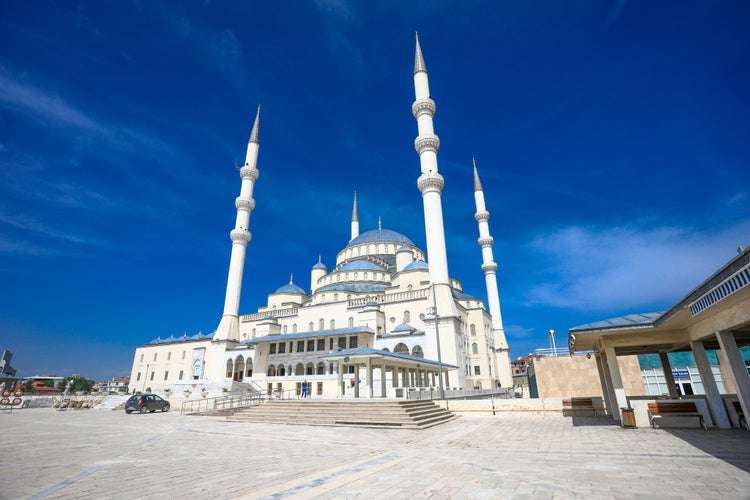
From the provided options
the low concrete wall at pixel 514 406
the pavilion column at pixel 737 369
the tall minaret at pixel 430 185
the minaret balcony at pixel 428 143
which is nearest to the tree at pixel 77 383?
the tall minaret at pixel 430 185

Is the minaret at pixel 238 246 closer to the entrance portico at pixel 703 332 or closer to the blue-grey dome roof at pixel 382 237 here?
the blue-grey dome roof at pixel 382 237

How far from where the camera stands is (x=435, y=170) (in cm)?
3612

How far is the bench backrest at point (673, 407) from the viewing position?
11.3 metres

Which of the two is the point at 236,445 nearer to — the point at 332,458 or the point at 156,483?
the point at 332,458

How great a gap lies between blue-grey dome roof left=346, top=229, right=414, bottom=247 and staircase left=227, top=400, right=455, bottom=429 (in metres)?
36.7

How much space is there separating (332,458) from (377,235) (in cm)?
4784

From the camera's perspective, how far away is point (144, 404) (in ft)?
76.7

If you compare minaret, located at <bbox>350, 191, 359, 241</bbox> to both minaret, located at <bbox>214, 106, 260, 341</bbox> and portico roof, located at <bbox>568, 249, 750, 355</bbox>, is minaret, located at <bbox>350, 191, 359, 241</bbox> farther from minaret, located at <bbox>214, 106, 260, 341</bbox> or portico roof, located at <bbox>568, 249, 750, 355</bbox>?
portico roof, located at <bbox>568, 249, 750, 355</bbox>

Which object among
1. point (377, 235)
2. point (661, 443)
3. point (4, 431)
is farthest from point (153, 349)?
point (661, 443)

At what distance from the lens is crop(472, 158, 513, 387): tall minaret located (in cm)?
4262

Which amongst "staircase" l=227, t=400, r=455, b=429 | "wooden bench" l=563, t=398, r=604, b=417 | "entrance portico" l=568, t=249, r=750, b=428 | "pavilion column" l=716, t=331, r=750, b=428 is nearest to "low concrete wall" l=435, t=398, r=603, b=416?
"wooden bench" l=563, t=398, r=604, b=417

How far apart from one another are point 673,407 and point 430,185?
87.8 ft

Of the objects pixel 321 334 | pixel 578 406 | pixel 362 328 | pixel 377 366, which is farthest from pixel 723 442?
pixel 321 334

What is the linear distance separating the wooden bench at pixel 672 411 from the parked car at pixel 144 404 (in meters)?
26.4
